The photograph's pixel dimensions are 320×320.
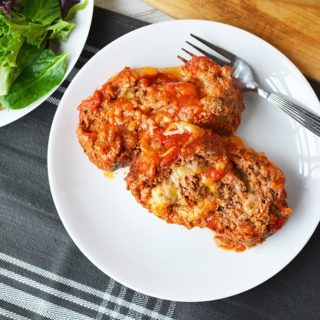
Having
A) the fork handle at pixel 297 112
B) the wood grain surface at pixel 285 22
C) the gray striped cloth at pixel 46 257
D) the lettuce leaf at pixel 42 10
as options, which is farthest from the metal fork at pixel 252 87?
the lettuce leaf at pixel 42 10

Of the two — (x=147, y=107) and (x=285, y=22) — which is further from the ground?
(x=285, y=22)

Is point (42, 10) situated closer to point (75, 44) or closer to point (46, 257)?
point (75, 44)

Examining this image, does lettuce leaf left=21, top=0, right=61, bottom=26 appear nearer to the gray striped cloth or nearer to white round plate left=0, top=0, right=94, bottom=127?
white round plate left=0, top=0, right=94, bottom=127

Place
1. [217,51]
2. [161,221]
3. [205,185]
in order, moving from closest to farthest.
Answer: [205,185] < [217,51] < [161,221]

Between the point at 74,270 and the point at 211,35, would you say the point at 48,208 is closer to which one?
the point at 74,270

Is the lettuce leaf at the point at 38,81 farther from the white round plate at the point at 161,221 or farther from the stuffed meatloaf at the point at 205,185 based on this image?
the stuffed meatloaf at the point at 205,185

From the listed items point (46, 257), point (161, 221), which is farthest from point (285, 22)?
point (46, 257)
